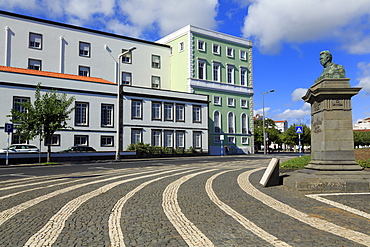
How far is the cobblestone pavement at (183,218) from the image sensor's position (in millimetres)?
4770

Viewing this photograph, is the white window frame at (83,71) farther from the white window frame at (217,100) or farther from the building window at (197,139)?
the white window frame at (217,100)

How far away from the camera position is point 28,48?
43.7m

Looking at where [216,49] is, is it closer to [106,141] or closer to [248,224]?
[106,141]

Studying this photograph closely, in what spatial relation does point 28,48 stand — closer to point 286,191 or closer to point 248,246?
point 286,191

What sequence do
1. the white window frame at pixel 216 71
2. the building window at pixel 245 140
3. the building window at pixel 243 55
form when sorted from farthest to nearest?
the building window at pixel 243 55
the building window at pixel 245 140
the white window frame at pixel 216 71

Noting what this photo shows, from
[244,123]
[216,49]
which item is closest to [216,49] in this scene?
[216,49]

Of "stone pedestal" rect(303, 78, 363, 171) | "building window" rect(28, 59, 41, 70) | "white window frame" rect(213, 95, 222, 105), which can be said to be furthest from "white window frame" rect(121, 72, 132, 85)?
"stone pedestal" rect(303, 78, 363, 171)

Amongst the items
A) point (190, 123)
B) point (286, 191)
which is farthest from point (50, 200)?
point (190, 123)

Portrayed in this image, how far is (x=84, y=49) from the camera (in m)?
48.0

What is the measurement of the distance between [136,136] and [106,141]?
12.6ft

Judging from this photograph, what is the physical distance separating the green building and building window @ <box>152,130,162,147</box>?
1031 centimetres

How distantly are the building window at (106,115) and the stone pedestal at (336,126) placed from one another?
1295 inches

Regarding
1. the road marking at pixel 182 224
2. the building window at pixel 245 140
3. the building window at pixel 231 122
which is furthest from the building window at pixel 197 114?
the road marking at pixel 182 224

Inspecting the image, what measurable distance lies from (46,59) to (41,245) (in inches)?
1747
